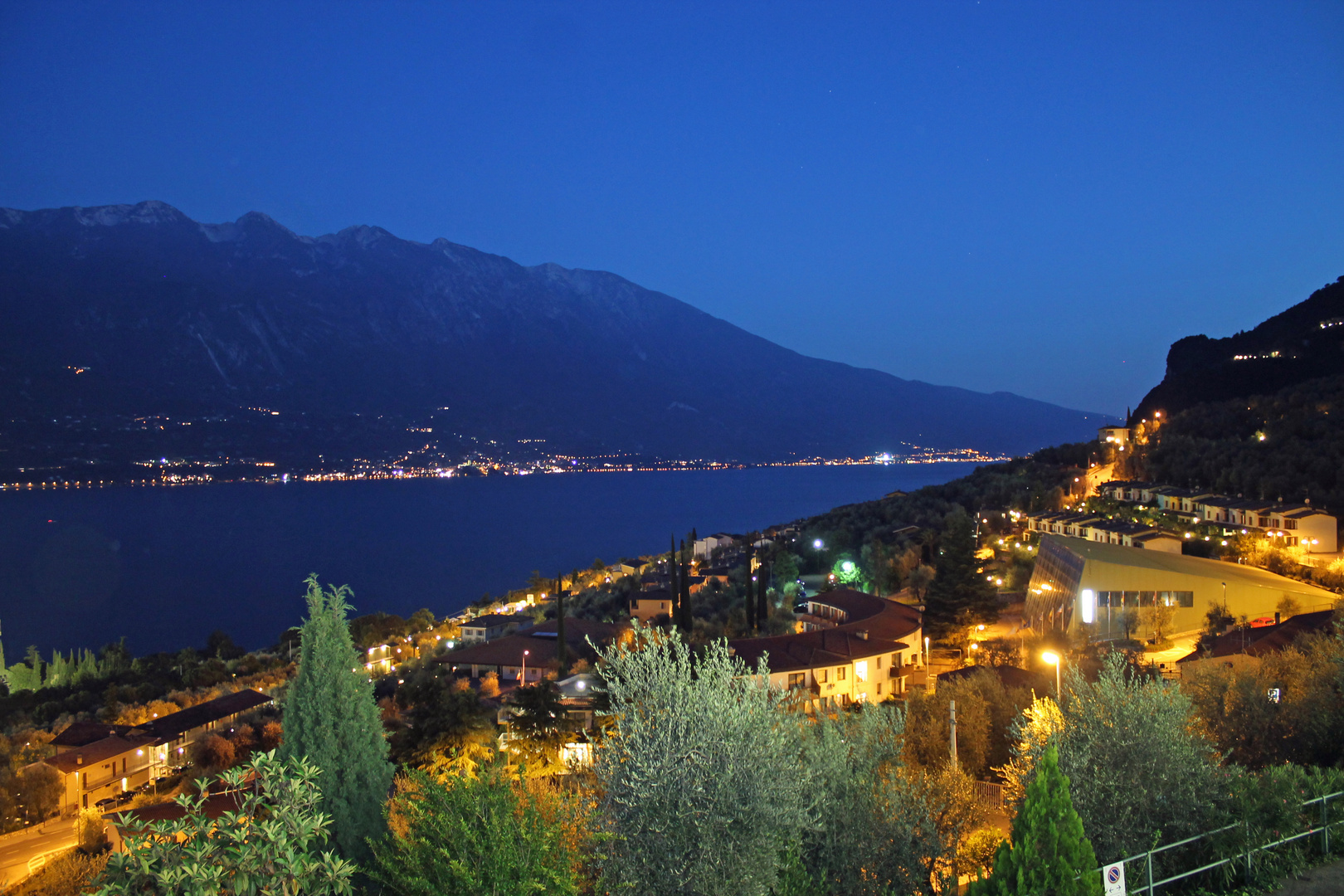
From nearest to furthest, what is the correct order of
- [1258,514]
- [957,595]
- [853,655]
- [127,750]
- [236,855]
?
[236,855], [853,655], [127,750], [957,595], [1258,514]

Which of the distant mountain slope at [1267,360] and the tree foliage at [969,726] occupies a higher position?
the distant mountain slope at [1267,360]

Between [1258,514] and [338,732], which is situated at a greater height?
[338,732]

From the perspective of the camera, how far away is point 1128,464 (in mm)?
56094

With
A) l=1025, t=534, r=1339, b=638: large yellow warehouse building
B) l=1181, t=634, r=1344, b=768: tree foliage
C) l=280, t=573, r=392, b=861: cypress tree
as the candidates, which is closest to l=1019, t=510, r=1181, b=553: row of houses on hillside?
l=1025, t=534, r=1339, b=638: large yellow warehouse building

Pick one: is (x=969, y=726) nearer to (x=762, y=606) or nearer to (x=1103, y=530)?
(x=762, y=606)

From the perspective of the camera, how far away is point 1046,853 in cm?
643

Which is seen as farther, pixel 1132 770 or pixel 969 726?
pixel 969 726

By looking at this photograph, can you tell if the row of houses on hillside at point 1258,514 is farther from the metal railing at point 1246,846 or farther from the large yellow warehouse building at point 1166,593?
the metal railing at point 1246,846

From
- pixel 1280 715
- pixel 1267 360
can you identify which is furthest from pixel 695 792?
pixel 1267 360

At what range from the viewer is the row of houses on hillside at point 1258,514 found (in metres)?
32.1

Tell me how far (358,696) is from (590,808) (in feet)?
11.3

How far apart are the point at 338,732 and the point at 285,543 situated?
9192 centimetres

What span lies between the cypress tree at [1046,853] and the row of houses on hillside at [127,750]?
69.2ft

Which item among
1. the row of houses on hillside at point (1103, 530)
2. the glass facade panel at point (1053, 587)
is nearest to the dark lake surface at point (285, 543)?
the row of houses on hillside at point (1103, 530)
